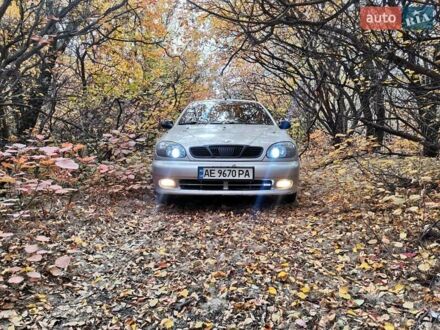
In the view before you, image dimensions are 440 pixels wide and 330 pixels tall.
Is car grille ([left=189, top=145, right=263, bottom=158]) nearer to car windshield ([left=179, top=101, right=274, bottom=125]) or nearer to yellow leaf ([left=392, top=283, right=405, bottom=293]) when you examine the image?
car windshield ([left=179, top=101, right=274, bottom=125])

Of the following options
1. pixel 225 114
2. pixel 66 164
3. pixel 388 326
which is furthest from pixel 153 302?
pixel 225 114

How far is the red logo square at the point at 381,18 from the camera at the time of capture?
15.8 ft

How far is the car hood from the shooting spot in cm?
485

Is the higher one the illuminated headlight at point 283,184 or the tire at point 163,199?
the illuminated headlight at point 283,184

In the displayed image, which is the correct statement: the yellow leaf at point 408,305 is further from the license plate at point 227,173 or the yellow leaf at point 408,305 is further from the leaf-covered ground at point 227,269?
the license plate at point 227,173

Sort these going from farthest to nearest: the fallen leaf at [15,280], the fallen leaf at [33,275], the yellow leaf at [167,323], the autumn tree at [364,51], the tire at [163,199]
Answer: the tire at [163,199] < the autumn tree at [364,51] < the fallen leaf at [33,275] < the fallen leaf at [15,280] < the yellow leaf at [167,323]

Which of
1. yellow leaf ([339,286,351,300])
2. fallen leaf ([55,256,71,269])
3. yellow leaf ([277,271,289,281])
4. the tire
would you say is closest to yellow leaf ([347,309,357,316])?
yellow leaf ([339,286,351,300])

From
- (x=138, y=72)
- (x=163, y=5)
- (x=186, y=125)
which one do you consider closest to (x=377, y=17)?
(x=186, y=125)

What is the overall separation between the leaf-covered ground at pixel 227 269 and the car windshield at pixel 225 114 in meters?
1.52

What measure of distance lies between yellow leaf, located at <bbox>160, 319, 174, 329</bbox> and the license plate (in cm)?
228

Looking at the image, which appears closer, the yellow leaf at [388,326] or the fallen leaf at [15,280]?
the yellow leaf at [388,326]

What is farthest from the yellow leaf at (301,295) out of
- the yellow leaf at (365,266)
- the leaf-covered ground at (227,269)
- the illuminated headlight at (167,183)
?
the illuminated headlight at (167,183)

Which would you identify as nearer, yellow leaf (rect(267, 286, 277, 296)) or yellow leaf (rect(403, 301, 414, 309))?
yellow leaf (rect(403, 301, 414, 309))

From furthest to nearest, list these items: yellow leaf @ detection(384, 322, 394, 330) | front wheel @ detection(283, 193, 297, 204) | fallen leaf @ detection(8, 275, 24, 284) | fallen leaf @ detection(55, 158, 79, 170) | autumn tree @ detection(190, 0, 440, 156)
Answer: front wheel @ detection(283, 193, 297, 204) → autumn tree @ detection(190, 0, 440, 156) → fallen leaf @ detection(55, 158, 79, 170) → fallen leaf @ detection(8, 275, 24, 284) → yellow leaf @ detection(384, 322, 394, 330)
